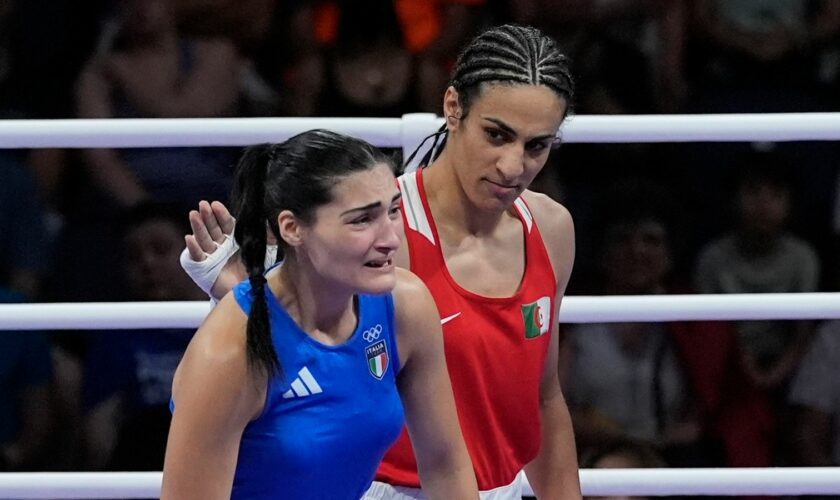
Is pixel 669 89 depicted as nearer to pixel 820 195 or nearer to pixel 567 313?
pixel 820 195

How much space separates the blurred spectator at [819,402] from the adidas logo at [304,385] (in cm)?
203

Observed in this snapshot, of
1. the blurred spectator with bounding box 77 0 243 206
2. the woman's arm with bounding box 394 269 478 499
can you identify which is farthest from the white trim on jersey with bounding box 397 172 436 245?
the blurred spectator with bounding box 77 0 243 206

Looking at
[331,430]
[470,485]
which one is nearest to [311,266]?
[331,430]

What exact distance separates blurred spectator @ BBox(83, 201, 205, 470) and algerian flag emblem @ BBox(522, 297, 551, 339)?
1379 mm

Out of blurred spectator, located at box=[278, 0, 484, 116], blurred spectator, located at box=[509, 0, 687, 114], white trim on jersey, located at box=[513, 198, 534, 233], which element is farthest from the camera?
blurred spectator, located at box=[509, 0, 687, 114]

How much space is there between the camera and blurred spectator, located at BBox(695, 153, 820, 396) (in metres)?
3.59

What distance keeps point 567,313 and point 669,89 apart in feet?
4.98

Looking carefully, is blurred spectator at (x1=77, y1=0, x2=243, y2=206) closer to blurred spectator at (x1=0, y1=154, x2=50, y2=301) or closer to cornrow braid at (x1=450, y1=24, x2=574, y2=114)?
blurred spectator at (x1=0, y1=154, x2=50, y2=301)

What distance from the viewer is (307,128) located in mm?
2383

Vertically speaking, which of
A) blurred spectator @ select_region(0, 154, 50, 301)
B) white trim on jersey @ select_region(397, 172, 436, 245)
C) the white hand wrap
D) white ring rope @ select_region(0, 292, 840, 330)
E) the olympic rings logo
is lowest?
the olympic rings logo

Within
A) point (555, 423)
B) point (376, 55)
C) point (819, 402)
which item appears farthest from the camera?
point (376, 55)

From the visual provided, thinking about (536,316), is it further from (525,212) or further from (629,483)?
(629,483)

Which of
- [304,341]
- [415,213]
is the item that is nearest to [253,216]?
[304,341]

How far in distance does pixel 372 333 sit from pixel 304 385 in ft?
0.44
